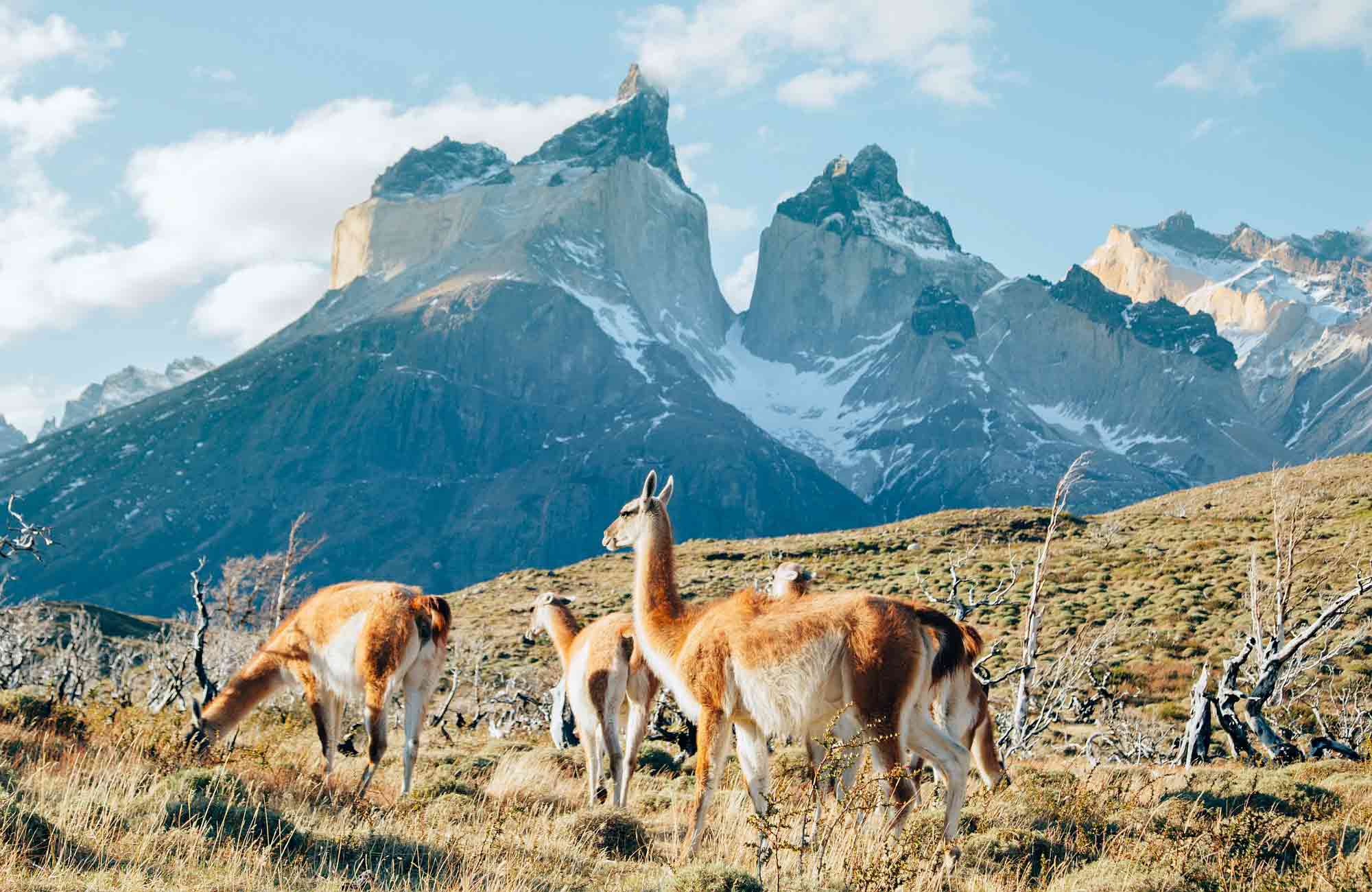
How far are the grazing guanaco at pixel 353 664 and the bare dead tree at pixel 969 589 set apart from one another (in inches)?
266

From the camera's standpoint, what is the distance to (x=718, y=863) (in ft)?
22.6

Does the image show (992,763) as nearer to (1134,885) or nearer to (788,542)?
(1134,885)

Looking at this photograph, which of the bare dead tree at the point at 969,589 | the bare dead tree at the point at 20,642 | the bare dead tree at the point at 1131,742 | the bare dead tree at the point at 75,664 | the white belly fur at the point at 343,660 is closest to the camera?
the white belly fur at the point at 343,660

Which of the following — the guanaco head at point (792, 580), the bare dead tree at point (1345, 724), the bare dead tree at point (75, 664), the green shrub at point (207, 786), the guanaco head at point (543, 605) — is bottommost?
the bare dead tree at point (75, 664)

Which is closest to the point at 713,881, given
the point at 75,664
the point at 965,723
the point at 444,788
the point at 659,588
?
the point at 659,588

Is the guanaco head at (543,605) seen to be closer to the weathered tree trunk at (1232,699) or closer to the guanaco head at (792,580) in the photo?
the guanaco head at (792,580)

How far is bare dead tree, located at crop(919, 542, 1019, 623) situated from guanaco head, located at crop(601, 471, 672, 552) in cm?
542

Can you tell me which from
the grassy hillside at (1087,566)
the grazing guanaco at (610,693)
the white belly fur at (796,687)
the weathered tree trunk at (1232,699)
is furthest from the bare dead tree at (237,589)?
the weathered tree trunk at (1232,699)

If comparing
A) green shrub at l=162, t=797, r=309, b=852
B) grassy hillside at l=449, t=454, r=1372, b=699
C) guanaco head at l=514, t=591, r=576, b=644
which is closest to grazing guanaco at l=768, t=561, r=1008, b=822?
green shrub at l=162, t=797, r=309, b=852

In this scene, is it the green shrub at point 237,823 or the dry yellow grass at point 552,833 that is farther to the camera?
the green shrub at point 237,823

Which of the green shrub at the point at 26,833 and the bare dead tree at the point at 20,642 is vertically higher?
the green shrub at the point at 26,833

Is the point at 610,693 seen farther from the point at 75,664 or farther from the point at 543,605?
the point at 75,664

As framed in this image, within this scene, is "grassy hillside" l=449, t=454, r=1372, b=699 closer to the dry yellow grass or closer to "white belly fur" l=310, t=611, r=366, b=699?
the dry yellow grass

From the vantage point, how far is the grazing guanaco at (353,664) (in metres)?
10.2
